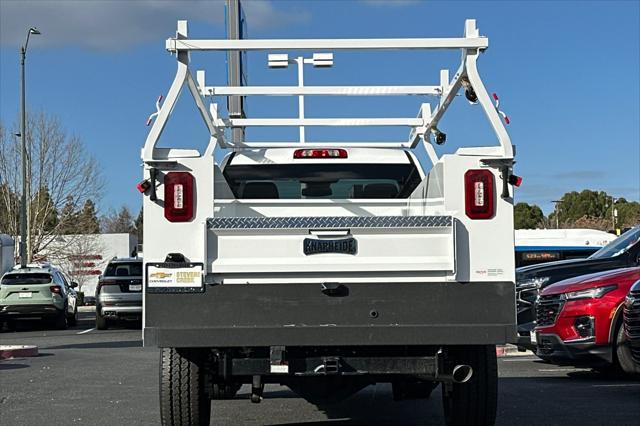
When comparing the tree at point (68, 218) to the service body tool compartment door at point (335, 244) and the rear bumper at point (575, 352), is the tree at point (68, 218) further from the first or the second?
the service body tool compartment door at point (335, 244)

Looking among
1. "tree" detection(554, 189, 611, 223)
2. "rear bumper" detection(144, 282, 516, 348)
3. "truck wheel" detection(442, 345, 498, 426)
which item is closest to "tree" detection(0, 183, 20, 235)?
"truck wheel" detection(442, 345, 498, 426)

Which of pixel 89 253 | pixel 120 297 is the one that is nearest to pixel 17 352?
pixel 120 297

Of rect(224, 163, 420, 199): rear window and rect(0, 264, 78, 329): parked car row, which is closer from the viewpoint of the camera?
rect(224, 163, 420, 199): rear window

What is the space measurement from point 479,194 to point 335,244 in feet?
3.14

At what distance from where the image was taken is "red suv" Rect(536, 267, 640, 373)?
34.0ft

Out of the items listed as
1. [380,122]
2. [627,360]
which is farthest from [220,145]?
[627,360]

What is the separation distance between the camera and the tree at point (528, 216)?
8406 cm

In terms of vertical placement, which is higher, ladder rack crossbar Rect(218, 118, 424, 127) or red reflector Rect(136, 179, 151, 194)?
ladder rack crossbar Rect(218, 118, 424, 127)

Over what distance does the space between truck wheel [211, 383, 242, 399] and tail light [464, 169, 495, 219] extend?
6.75 feet

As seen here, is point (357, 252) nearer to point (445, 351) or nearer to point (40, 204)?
point (445, 351)

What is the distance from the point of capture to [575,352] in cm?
1064

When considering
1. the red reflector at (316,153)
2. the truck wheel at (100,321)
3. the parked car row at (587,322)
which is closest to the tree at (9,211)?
the truck wheel at (100,321)

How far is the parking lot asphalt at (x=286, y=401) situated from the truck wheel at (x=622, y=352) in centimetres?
23

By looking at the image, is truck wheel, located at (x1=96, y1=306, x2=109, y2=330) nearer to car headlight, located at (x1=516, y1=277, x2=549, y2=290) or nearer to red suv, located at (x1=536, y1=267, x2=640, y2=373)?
car headlight, located at (x1=516, y1=277, x2=549, y2=290)
